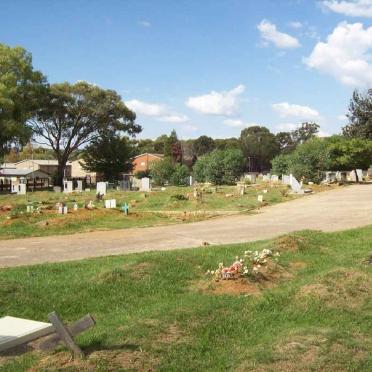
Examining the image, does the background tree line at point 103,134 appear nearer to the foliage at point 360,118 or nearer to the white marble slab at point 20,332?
the foliage at point 360,118

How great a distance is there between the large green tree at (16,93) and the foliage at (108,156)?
8.23m

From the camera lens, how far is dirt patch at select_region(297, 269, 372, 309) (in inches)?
316

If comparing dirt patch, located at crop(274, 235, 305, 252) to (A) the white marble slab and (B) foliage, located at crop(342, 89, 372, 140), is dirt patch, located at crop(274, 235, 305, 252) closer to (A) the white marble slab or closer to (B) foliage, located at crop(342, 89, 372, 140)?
(A) the white marble slab

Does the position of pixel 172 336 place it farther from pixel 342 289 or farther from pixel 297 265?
Answer: pixel 297 265

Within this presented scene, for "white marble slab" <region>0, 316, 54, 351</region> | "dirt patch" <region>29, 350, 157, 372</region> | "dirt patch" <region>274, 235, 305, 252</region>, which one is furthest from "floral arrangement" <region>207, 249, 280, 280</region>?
"white marble slab" <region>0, 316, 54, 351</region>

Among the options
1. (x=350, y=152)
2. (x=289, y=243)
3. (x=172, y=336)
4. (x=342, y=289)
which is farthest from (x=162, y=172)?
(x=172, y=336)

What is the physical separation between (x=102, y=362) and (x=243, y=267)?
473cm

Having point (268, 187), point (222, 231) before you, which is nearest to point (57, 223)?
point (222, 231)

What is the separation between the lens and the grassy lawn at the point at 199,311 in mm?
5812

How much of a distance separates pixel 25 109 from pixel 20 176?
13974mm

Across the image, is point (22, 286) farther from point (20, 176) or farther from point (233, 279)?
Answer: point (20, 176)

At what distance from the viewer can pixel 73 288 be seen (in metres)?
9.22

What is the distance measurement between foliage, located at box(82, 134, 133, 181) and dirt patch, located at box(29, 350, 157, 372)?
53.1 m

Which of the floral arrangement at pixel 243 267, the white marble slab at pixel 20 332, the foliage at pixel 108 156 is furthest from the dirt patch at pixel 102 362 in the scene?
the foliage at pixel 108 156
